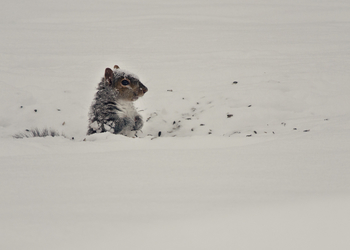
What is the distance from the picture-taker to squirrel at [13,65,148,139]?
192 inches

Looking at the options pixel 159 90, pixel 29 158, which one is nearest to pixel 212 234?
pixel 29 158

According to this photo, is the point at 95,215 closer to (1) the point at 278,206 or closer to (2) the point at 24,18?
(1) the point at 278,206

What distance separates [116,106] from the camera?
5051mm

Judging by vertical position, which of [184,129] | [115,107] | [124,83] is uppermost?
[124,83]

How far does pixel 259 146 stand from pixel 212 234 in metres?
1.80

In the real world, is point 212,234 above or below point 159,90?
below

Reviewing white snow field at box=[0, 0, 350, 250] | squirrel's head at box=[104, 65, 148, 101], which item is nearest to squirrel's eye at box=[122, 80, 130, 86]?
squirrel's head at box=[104, 65, 148, 101]

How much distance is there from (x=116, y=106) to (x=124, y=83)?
37 cm

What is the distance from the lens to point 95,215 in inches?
86.7

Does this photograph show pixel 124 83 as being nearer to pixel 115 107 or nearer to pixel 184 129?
pixel 115 107

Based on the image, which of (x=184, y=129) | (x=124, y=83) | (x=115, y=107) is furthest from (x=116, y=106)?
(x=184, y=129)

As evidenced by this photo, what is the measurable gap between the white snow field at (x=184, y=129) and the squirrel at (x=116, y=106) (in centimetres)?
46

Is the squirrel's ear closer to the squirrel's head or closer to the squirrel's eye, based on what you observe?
the squirrel's head

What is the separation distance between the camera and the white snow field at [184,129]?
2.10 metres
